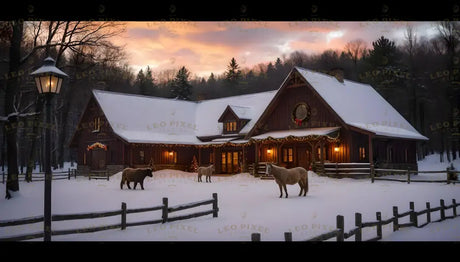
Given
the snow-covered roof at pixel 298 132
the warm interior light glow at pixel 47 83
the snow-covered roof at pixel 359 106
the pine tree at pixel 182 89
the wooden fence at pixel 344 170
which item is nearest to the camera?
the warm interior light glow at pixel 47 83

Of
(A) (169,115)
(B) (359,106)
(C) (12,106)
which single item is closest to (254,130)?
(B) (359,106)

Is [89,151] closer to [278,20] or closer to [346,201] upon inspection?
[346,201]

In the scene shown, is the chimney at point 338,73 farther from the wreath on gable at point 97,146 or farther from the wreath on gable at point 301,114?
the wreath on gable at point 97,146

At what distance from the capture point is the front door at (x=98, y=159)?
33.7 m

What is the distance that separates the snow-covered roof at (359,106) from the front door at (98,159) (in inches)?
671

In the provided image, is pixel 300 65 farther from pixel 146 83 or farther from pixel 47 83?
pixel 47 83

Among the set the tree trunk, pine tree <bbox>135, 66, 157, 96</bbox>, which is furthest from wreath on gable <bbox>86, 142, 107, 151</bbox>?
the tree trunk

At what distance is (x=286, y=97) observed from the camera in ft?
98.7

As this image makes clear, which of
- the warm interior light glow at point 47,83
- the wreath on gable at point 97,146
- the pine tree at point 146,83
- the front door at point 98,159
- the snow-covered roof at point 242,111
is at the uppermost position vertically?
the pine tree at point 146,83

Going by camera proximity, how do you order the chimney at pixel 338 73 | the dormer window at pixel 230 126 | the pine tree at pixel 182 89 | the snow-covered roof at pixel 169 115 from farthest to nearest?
the pine tree at pixel 182 89, the dormer window at pixel 230 126, the snow-covered roof at pixel 169 115, the chimney at pixel 338 73

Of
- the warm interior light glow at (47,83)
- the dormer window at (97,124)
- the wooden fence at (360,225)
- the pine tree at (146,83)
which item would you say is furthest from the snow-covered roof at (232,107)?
the warm interior light glow at (47,83)

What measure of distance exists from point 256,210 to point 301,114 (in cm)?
1680

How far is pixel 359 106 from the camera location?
98.9ft
